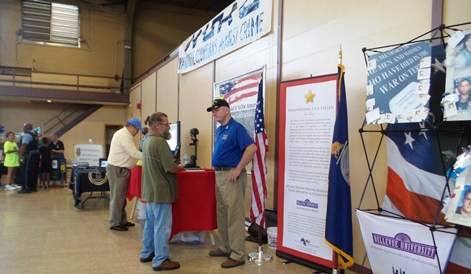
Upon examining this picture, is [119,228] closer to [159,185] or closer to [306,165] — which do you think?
[159,185]

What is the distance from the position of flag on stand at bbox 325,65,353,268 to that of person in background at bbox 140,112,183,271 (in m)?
1.44

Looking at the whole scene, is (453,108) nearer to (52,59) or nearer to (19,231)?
(19,231)

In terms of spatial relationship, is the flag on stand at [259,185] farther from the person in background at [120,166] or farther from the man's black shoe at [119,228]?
the man's black shoe at [119,228]

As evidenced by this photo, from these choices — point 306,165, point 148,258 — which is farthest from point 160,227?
point 306,165

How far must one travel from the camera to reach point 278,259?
355cm

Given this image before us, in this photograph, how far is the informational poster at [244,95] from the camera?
4564mm

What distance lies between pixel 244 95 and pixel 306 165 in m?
1.82

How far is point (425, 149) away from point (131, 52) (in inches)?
480

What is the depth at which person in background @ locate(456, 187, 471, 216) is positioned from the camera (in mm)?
1870

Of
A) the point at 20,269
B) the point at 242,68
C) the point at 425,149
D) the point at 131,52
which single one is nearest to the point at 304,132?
the point at 425,149

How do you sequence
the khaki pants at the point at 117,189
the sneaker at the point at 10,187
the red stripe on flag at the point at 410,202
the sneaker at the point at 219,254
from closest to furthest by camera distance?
the red stripe on flag at the point at 410,202, the sneaker at the point at 219,254, the khaki pants at the point at 117,189, the sneaker at the point at 10,187

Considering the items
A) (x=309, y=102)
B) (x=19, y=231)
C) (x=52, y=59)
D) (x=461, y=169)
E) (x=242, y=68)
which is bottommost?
(x=19, y=231)

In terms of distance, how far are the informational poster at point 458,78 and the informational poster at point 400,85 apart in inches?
6.7

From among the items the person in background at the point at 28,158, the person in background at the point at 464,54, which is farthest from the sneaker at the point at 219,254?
the person in background at the point at 28,158
